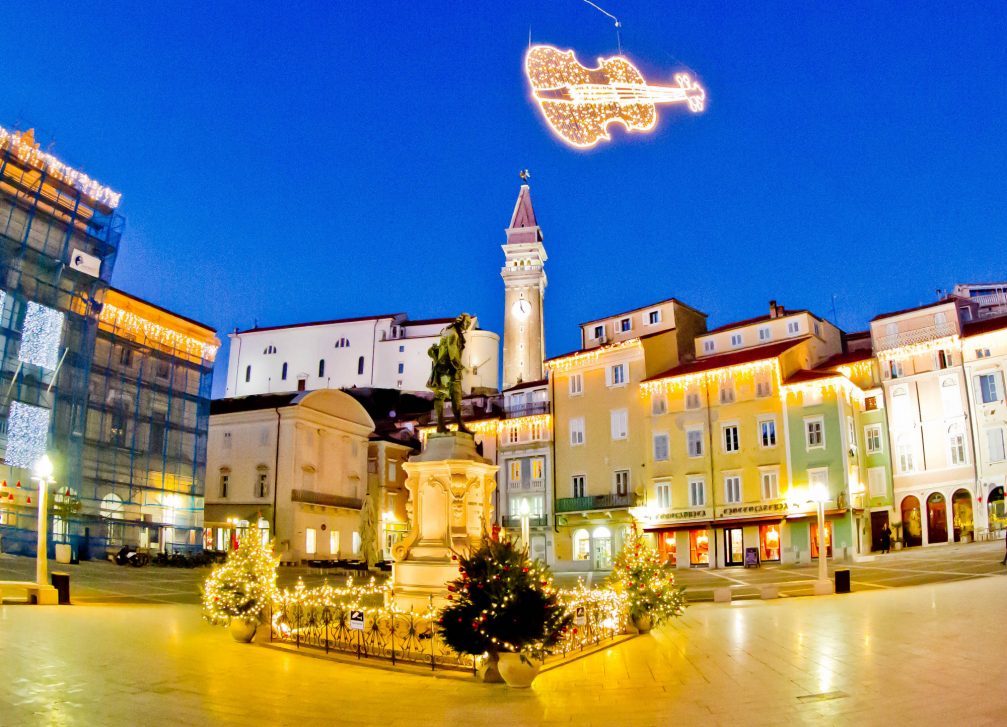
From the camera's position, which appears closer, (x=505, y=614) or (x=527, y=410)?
(x=505, y=614)

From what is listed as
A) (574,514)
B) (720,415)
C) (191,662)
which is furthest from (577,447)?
(191,662)

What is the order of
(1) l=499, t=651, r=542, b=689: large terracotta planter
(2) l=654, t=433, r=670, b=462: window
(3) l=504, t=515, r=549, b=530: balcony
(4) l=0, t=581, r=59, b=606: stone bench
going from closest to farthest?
(1) l=499, t=651, r=542, b=689: large terracotta planter
(4) l=0, t=581, r=59, b=606: stone bench
(2) l=654, t=433, r=670, b=462: window
(3) l=504, t=515, r=549, b=530: balcony

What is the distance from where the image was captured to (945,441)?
46.3 meters

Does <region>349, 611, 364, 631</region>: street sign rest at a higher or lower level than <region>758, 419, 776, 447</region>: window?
lower

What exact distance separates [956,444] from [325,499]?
39823 mm

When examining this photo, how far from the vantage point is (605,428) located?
54875 millimetres

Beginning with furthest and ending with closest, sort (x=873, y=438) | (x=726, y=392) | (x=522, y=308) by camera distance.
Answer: (x=522, y=308) → (x=726, y=392) → (x=873, y=438)

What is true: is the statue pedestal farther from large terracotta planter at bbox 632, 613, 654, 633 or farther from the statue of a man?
large terracotta planter at bbox 632, 613, 654, 633

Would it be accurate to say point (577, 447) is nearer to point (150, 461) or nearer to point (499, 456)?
point (499, 456)

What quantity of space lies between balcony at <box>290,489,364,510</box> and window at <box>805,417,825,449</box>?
105 feet

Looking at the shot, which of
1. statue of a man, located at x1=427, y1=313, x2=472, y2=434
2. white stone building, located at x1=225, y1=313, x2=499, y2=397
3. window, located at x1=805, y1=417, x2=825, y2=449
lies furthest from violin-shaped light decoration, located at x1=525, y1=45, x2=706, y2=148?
white stone building, located at x1=225, y1=313, x2=499, y2=397

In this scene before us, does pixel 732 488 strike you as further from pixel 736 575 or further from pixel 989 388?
pixel 989 388

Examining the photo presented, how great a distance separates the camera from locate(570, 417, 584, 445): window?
56.1 meters

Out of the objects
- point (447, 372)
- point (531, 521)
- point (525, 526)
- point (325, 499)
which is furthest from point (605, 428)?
point (447, 372)
